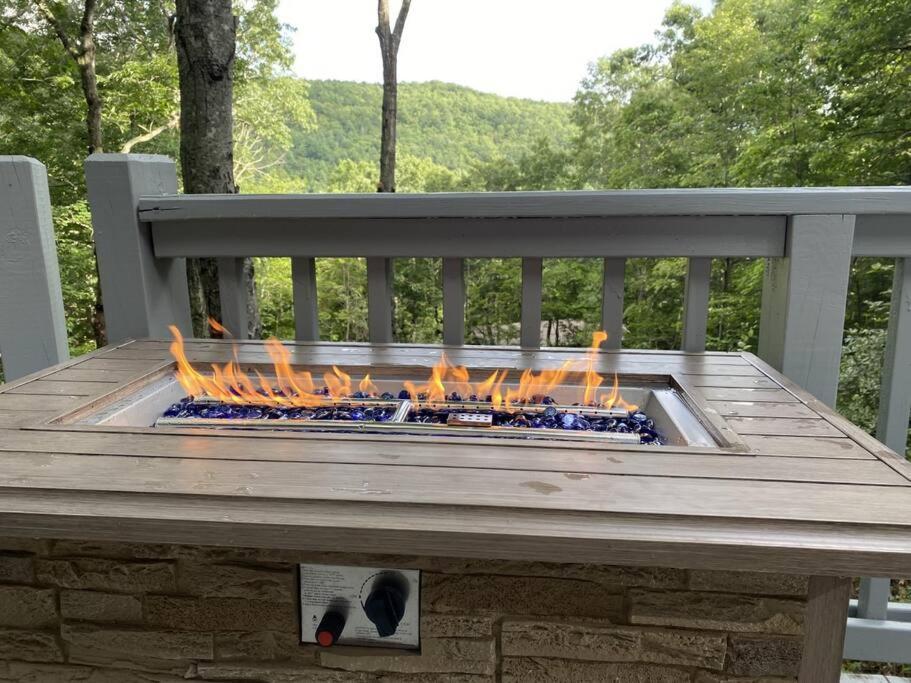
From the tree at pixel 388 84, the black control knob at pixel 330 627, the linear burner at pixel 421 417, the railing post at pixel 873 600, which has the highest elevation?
the tree at pixel 388 84

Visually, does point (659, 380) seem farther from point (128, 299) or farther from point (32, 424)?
point (128, 299)

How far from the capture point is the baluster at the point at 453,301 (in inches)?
70.2

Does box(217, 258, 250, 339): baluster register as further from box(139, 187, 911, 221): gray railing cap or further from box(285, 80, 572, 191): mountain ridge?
box(285, 80, 572, 191): mountain ridge

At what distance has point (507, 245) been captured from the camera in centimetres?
168

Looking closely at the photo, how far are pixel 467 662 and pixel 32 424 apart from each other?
2.96 feet

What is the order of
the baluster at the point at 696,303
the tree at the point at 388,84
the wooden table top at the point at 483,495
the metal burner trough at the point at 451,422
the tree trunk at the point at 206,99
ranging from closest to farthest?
the wooden table top at the point at 483,495 < the metal burner trough at the point at 451,422 < the baluster at the point at 696,303 < the tree trunk at the point at 206,99 < the tree at the point at 388,84

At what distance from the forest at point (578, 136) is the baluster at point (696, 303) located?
5549mm

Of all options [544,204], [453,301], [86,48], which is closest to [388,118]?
[86,48]

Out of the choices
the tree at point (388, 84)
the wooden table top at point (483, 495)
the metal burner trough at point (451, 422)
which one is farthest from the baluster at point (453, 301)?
the tree at point (388, 84)

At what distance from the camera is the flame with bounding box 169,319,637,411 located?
1.50 m

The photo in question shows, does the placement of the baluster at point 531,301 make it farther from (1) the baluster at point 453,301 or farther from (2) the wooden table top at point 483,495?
(2) the wooden table top at point 483,495

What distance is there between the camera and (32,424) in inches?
45.8

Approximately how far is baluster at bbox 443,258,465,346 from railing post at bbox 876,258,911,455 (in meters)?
1.09

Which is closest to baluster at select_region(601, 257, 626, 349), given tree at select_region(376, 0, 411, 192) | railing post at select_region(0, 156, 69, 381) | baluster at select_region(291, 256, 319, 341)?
baluster at select_region(291, 256, 319, 341)
